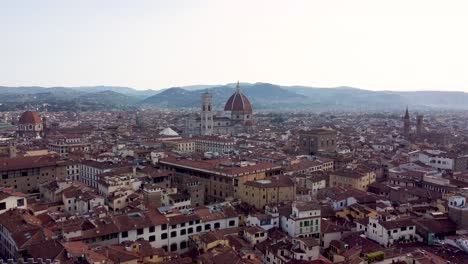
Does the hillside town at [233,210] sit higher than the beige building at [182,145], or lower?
higher

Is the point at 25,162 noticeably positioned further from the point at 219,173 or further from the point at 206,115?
the point at 206,115

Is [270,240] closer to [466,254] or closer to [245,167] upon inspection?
[466,254]

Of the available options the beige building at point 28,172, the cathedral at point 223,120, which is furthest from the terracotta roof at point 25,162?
the cathedral at point 223,120

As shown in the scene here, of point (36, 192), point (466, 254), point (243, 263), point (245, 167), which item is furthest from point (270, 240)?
point (36, 192)

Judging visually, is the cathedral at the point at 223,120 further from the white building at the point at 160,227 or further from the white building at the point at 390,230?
the white building at the point at 390,230

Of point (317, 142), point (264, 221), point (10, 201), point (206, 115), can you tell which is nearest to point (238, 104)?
point (206, 115)
